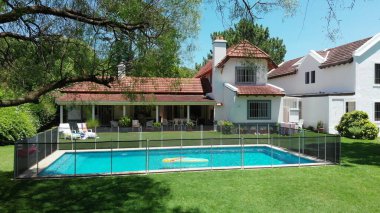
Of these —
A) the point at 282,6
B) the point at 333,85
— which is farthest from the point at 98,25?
the point at 333,85

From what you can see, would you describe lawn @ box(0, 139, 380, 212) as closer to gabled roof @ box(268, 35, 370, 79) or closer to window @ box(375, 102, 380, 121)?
window @ box(375, 102, 380, 121)

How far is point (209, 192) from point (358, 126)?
1900 centimetres

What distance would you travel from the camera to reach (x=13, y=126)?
19.9 meters

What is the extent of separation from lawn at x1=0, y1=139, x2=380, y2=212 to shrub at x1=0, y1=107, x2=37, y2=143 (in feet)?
22.0

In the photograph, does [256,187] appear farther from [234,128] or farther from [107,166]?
[234,128]

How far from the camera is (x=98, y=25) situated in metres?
8.63

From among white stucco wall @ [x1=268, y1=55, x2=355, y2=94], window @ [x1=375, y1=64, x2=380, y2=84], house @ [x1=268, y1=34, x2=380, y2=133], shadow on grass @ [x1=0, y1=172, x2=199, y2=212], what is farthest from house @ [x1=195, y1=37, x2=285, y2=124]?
shadow on grass @ [x1=0, y1=172, x2=199, y2=212]

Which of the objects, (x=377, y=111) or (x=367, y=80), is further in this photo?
(x=377, y=111)

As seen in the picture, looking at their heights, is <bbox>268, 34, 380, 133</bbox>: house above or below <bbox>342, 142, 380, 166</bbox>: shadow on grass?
above

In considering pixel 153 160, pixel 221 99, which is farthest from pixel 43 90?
pixel 221 99

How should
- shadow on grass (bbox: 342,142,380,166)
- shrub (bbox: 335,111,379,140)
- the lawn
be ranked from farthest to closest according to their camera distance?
shrub (bbox: 335,111,379,140) < shadow on grass (bbox: 342,142,380,166) < the lawn

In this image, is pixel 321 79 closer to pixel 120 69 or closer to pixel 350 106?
pixel 350 106

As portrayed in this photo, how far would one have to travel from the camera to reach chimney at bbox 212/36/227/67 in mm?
32800

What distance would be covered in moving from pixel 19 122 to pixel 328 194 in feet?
59.3
